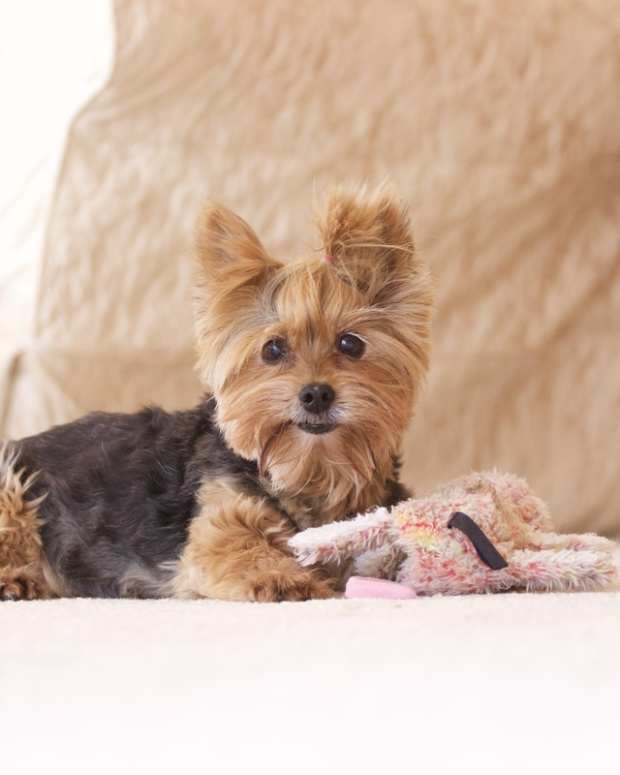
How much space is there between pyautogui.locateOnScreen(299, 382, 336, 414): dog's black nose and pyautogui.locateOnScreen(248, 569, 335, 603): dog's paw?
0.30 m

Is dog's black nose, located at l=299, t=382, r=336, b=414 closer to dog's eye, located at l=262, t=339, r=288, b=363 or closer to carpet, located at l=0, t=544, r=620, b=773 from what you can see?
dog's eye, located at l=262, t=339, r=288, b=363

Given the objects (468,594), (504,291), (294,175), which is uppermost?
(294,175)

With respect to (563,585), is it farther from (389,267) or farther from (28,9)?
(28,9)

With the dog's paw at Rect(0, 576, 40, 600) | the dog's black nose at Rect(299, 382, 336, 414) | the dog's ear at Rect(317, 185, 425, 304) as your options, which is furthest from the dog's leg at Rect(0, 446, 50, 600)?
the dog's ear at Rect(317, 185, 425, 304)

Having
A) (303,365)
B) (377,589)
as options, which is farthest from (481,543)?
(303,365)

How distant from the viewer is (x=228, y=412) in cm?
251

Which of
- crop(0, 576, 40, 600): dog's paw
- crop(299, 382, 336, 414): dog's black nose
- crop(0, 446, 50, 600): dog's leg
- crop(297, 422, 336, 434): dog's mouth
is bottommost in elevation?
crop(0, 576, 40, 600): dog's paw

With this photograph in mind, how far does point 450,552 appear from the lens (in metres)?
2.23

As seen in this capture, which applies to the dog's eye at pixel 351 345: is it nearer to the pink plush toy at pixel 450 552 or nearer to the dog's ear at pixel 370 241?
the dog's ear at pixel 370 241

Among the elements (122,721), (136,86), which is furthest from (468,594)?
(136,86)

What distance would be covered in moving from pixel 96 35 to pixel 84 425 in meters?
1.20

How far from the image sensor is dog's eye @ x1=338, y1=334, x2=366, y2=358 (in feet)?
8.20

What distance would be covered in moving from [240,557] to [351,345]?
0.45 meters

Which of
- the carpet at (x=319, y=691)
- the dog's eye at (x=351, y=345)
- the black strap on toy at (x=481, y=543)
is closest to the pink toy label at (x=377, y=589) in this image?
the black strap on toy at (x=481, y=543)
